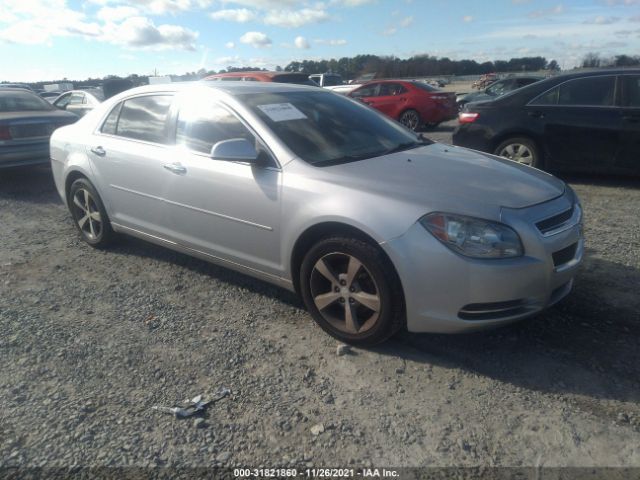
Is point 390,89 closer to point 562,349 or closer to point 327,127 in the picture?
point 327,127

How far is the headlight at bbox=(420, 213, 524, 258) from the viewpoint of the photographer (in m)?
2.60

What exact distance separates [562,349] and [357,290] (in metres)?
1.27

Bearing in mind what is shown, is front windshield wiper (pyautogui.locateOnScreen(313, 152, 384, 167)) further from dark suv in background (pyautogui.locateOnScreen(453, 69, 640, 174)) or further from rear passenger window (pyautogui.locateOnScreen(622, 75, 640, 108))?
rear passenger window (pyautogui.locateOnScreen(622, 75, 640, 108))

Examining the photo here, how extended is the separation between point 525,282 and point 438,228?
0.55m

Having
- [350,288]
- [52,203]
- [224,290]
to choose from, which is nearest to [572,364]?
[350,288]

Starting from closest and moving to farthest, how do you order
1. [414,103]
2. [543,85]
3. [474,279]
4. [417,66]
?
[474,279] → [543,85] → [414,103] → [417,66]

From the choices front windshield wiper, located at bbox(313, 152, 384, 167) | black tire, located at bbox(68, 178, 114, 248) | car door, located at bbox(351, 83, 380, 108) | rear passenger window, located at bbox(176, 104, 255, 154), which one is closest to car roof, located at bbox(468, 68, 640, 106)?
front windshield wiper, located at bbox(313, 152, 384, 167)

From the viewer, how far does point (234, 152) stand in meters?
3.14

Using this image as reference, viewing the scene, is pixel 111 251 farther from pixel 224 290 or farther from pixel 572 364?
pixel 572 364

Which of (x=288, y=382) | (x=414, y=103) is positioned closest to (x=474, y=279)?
(x=288, y=382)

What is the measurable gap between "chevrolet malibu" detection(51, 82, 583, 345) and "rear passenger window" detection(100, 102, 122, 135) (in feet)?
0.13

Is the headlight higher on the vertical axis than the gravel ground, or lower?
higher

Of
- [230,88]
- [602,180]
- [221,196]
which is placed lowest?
[602,180]

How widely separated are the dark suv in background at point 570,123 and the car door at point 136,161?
4.73 m
